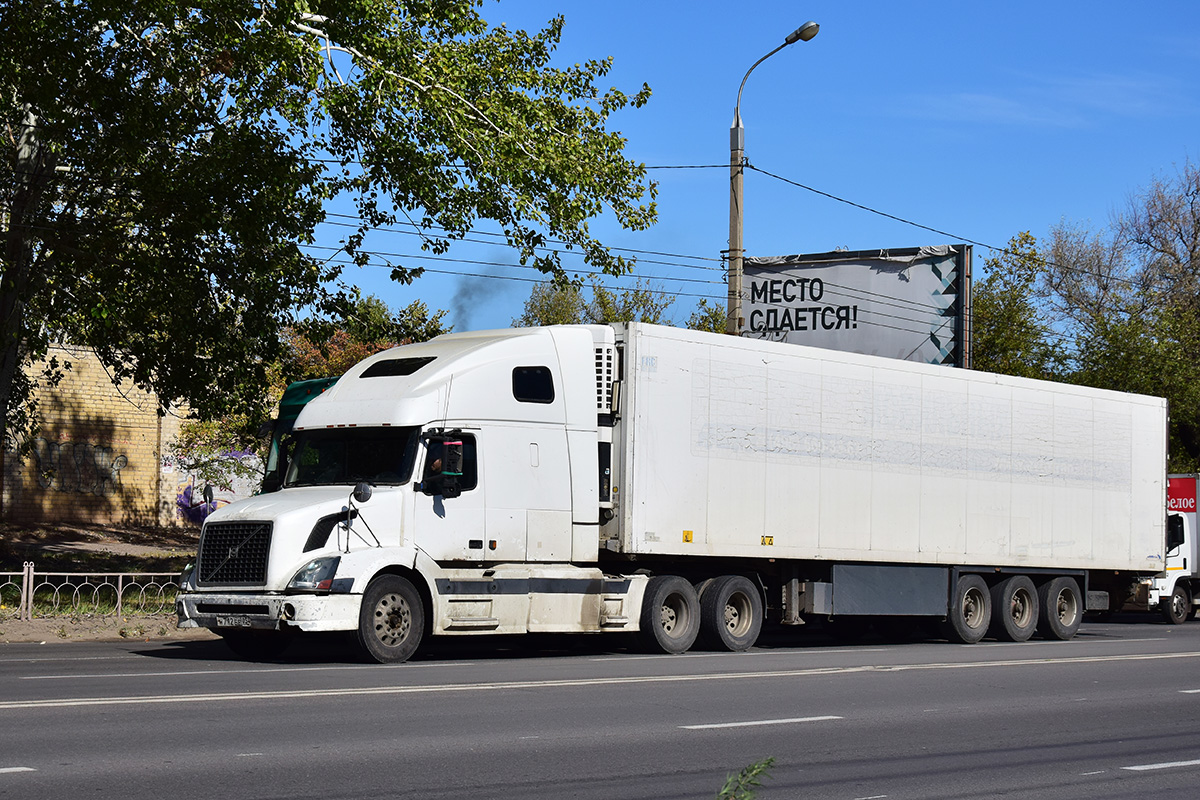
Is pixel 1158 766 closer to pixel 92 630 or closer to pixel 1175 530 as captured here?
pixel 92 630

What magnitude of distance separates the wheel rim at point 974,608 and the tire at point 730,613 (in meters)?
4.47

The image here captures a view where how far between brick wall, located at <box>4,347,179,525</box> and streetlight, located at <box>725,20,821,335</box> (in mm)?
20630

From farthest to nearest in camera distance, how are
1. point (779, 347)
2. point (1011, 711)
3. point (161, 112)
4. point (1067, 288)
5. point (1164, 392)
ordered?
point (1067, 288), point (1164, 392), point (161, 112), point (779, 347), point (1011, 711)

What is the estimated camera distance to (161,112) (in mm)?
20125

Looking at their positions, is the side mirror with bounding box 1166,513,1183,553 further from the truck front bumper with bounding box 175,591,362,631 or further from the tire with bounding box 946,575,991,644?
the truck front bumper with bounding box 175,591,362,631

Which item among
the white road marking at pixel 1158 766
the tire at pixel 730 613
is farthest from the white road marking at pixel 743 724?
the tire at pixel 730 613

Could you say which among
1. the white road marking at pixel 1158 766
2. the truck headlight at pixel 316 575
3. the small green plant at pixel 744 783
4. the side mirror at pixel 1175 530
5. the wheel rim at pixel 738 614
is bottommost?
the white road marking at pixel 1158 766

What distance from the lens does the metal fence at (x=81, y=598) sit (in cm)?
1978

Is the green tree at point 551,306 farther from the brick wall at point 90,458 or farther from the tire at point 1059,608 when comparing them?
the tire at point 1059,608

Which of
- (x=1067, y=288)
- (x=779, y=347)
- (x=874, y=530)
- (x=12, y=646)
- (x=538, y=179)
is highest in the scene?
(x=1067, y=288)

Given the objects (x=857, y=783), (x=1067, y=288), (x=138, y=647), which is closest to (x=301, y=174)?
(x=138, y=647)

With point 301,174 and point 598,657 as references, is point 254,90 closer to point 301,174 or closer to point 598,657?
point 301,174

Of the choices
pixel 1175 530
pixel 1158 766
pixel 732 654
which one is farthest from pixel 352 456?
pixel 1175 530

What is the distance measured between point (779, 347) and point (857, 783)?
1092 centimetres
